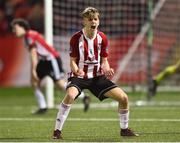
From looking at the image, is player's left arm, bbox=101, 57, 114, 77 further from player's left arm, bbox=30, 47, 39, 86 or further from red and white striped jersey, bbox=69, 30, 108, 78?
player's left arm, bbox=30, 47, 39, 86

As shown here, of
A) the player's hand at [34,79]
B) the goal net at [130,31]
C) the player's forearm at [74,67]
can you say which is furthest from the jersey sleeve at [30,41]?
the player's forearm at [74,67]

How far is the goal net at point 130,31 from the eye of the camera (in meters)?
19.6

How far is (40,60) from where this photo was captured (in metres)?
15.8

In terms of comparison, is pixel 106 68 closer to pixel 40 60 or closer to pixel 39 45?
pixel 39 45

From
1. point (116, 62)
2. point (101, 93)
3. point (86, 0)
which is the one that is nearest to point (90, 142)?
point (101, 93)

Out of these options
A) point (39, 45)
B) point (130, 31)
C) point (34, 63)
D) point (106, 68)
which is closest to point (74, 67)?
point (106, 68)

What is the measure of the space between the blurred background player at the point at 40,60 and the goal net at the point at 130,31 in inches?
123

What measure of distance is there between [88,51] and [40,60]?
5.95 m

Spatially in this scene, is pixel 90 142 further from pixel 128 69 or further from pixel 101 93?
pixel 128 69

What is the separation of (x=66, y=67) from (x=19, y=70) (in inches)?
144

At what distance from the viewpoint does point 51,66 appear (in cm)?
1566

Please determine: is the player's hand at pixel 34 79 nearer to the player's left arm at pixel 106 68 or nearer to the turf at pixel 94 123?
the turf at pixel 94 123

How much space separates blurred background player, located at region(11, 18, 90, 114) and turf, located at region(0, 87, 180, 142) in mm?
447

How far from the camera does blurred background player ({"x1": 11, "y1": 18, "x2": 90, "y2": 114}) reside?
15.2 meters
